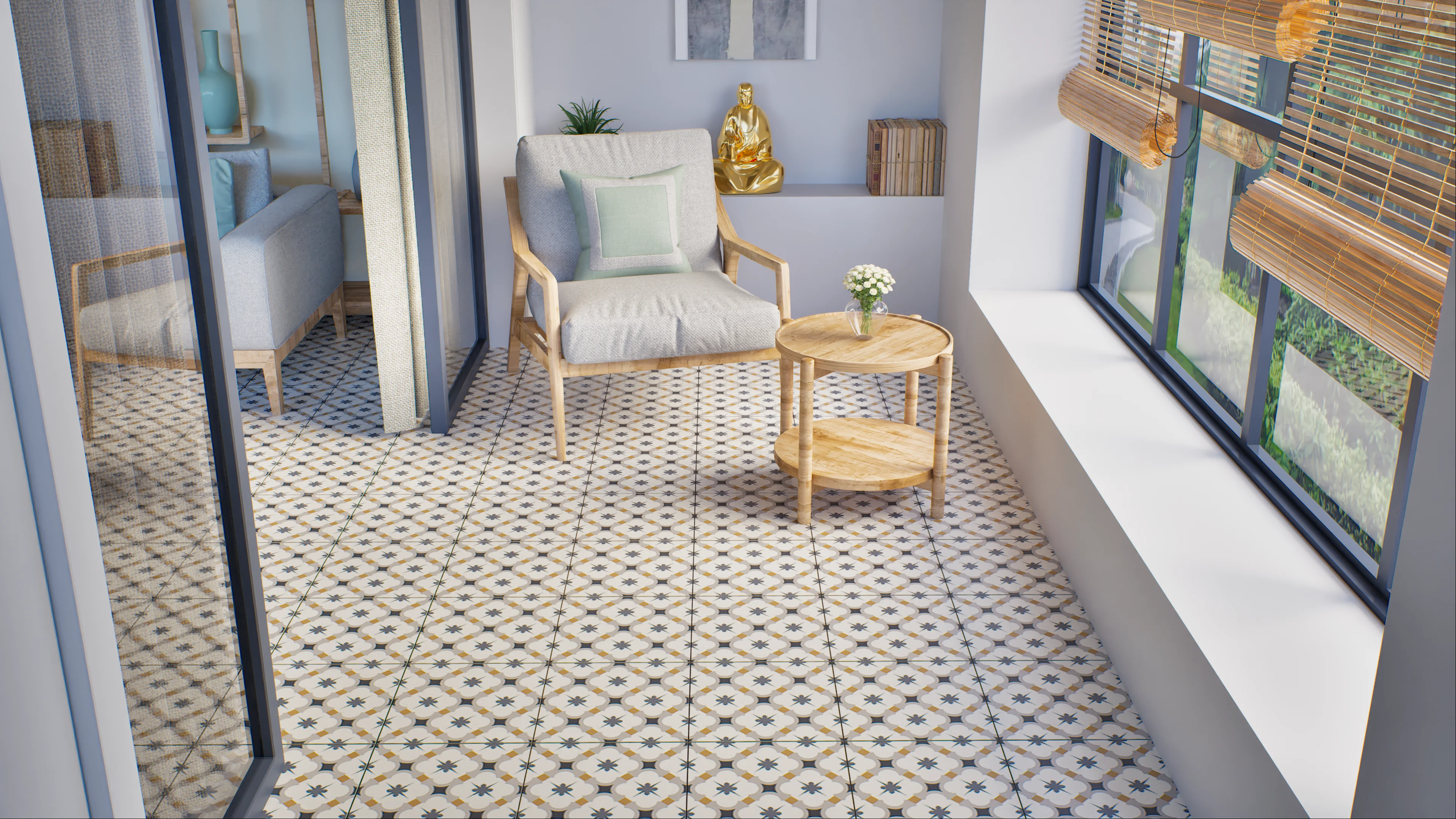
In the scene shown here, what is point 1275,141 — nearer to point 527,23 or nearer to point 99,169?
point 99,169

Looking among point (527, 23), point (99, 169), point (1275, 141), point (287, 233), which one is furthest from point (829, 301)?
point (99, 169)

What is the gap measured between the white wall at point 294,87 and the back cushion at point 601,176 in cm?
120

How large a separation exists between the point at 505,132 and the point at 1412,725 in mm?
4503

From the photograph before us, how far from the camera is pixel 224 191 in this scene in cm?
514

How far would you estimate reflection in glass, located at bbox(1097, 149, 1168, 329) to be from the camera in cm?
417

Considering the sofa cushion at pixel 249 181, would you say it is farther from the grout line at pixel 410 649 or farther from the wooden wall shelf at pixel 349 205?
the grout line at pixel 410 649

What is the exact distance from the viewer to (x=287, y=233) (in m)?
4.97

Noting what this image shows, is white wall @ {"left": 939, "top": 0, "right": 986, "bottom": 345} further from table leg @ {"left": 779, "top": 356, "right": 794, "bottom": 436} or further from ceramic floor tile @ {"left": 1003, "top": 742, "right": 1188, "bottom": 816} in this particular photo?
ceramic floor tile @ {"left": 1003, "top": 742, "right": 1188, "bottom": 816}

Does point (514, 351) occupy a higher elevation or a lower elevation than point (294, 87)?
lower

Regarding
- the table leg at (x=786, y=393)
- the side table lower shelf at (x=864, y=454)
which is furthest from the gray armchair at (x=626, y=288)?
the side table lower shelf at (x=864, y=454)

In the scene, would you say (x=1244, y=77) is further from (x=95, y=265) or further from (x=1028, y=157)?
(x=95, y=265)

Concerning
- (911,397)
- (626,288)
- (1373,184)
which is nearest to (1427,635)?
(1373,184)

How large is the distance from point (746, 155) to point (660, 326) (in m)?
1.78

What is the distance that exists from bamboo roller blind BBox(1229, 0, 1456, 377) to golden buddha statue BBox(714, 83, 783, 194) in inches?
126
